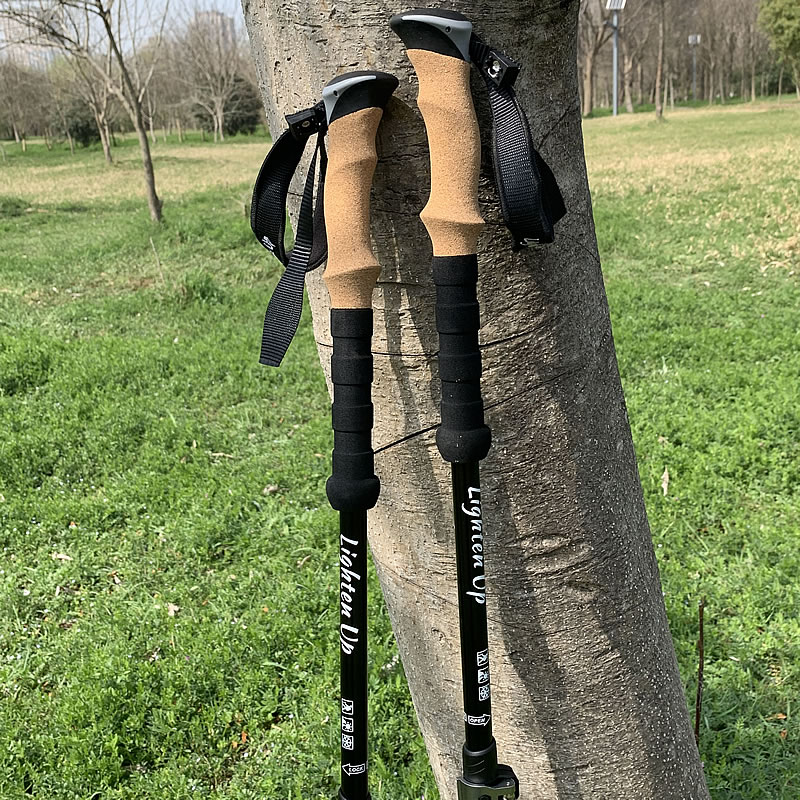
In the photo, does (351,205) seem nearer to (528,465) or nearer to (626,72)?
(528,465)

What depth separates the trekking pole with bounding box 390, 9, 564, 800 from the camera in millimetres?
872

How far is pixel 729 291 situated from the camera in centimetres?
762

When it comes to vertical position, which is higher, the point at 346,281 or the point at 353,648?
the point at 346,281

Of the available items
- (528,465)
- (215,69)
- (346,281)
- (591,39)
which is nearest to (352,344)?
(346,281)

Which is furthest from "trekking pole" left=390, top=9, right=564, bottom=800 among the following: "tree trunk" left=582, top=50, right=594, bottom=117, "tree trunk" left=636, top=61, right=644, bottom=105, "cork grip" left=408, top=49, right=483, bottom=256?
"tree trunk" left=636, top=61, right=644, bottom=105

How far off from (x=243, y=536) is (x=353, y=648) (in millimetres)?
2886

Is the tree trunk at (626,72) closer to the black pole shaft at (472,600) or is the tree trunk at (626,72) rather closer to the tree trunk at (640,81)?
the tree trunk at (640,81)

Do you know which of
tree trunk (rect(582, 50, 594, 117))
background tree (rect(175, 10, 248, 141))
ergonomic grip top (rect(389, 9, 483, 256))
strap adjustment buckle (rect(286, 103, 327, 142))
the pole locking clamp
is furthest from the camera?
tree trunk (rect(582, 50, 594, 117))

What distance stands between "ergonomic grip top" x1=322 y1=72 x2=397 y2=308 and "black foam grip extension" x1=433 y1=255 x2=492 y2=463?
9 cm

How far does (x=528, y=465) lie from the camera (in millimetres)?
1089

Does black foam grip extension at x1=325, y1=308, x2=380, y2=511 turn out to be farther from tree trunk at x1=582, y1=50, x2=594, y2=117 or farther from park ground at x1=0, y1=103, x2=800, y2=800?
tree trunk at x1=582, y1=50, x2=594, y2=117

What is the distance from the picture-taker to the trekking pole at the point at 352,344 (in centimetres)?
91

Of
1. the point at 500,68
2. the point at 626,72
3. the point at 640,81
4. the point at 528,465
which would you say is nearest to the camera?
the point at 500,68

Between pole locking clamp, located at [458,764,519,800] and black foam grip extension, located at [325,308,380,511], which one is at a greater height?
black foam grip extension, located at [325,308,380,511]
